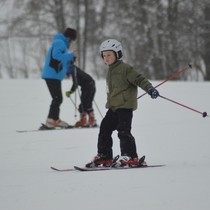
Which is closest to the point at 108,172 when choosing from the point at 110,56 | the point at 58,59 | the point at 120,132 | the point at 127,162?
the point at 127,162

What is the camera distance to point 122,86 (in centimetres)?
561

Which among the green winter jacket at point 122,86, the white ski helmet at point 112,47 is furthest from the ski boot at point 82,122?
the white ski helmet at point 112,47

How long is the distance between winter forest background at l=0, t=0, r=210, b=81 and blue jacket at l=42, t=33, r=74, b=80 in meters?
18.1

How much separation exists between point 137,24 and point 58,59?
21728mm

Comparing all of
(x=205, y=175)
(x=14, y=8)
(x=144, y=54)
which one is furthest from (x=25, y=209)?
(x=144, y=54)

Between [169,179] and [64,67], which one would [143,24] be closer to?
[64,67]

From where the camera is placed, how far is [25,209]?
12.4ft

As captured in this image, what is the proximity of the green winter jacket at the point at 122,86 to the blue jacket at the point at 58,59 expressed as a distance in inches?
145

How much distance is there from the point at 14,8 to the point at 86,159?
23354 mm

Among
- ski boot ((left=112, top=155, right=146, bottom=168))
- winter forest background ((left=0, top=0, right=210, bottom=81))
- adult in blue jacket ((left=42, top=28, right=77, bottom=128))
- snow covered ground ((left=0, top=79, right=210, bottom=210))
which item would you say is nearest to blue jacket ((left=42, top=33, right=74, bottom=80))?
adult in blue jacket ((left=42, top=28, right=77, bottom=128))

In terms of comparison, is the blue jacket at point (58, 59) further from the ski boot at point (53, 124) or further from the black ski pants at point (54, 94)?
the ski boot at point (53, 124)

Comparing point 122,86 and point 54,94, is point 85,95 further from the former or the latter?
point 122,86

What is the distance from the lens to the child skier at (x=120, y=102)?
555cm

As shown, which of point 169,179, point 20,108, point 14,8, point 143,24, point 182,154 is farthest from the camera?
point 143,24
